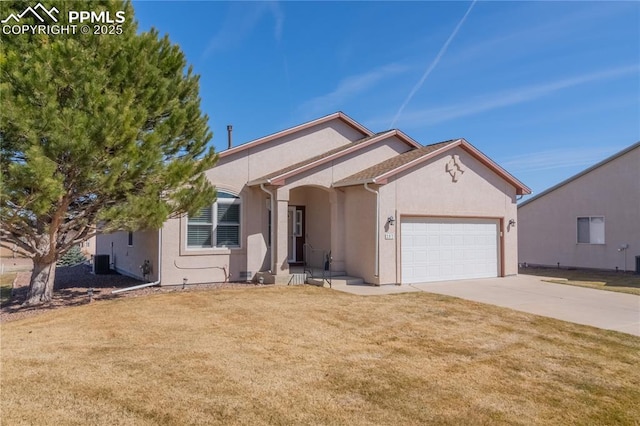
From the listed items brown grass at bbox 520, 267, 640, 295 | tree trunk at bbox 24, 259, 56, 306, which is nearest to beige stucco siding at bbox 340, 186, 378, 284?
brown grass at bbox 520, 267, 640, 295

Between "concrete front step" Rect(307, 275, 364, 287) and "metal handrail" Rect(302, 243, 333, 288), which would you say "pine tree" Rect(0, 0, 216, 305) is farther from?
"metal handrail" Rect(302, 243, 333, 288)

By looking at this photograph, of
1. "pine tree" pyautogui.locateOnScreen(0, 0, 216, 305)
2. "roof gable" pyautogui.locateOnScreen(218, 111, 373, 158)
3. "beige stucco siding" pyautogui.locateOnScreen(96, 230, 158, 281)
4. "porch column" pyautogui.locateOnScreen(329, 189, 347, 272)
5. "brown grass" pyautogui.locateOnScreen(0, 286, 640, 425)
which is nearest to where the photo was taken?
"brown grass" pyautogui.locateOnScreen(0, 286, 640, 425)

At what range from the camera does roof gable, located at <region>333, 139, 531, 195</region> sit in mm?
13586

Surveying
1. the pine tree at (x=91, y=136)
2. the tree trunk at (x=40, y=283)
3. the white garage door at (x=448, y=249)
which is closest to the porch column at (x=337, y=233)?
the white garage door at (x=448, y=249)

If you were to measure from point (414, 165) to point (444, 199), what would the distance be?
1.80 metres

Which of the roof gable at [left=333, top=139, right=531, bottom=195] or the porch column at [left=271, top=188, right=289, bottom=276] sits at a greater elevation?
the roof gable at [left=333, top=139, right=531, bottom=195]

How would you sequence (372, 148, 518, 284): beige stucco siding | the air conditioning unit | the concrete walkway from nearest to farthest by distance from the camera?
1. the concrete walkway
2. (372, 148, 518, 284): beige stucco siding
3. the air conditioning unit

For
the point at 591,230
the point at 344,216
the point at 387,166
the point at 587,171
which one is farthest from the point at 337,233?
the point at 587,171

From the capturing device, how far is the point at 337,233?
14.8 meters

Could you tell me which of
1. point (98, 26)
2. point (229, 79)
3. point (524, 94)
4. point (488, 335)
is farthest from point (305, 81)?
point (488, 335)

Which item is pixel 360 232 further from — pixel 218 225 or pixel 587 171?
pixel 587 171

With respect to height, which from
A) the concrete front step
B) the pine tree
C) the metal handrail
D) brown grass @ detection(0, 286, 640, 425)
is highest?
the pine tree

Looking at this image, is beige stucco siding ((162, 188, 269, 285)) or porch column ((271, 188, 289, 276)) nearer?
beige stucco siding ((162, 188, 269, 285))

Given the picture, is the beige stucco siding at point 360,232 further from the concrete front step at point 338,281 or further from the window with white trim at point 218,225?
the window with white trim at point 218,225
